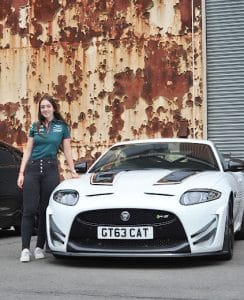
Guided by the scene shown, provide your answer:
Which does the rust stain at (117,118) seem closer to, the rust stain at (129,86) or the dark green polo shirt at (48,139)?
the rust stain at (129,86)

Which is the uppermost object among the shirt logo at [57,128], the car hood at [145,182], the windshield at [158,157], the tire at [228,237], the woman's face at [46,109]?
the woman's face at [46,109]

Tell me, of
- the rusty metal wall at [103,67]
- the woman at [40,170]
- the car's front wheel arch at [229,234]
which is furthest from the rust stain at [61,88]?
the car's front wheel arch at [229,234]

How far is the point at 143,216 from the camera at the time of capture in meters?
6.66

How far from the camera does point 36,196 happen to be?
749 centimetres

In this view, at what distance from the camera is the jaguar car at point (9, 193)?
9.73 meters

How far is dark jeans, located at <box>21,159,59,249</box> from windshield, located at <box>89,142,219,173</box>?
2.51ft

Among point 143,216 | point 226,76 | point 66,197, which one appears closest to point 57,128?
point 66,197

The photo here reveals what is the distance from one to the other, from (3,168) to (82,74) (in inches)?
273

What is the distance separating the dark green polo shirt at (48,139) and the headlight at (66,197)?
0.55 m

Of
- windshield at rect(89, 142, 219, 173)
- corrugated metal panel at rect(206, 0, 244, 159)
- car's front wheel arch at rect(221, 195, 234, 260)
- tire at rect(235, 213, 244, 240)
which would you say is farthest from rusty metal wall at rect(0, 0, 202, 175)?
car's front wheel arch at rect(221, 195, 234, 260)

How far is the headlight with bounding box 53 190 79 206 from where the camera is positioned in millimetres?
6932

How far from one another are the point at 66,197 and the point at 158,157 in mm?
1607

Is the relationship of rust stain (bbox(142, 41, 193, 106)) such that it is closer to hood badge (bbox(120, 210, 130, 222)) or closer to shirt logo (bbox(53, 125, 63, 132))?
shirt logo (bbox(53, 125, 63, 132))

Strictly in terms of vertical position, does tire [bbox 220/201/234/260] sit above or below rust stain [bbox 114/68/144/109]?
below
